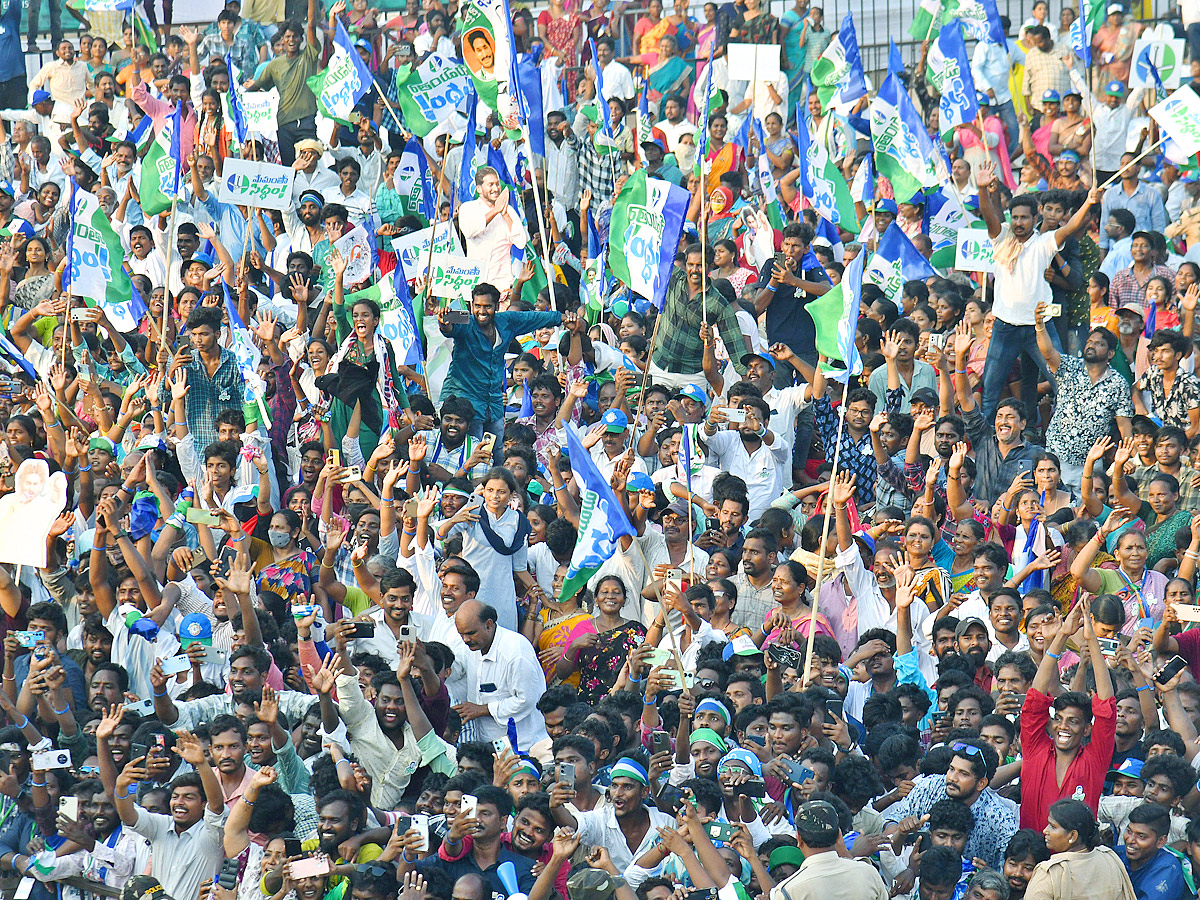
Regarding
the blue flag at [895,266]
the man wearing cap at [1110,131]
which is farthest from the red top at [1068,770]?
the man wearing cap at [1110,131]

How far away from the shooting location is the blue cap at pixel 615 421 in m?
11.1

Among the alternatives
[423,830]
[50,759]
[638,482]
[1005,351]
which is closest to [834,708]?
[423,830]

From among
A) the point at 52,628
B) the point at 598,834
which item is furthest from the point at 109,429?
the point at 598,834

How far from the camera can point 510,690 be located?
8.91 metres

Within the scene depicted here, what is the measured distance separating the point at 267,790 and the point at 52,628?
209 centimetres

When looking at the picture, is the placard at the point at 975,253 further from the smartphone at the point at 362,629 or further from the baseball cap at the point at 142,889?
the baseball cap at the point at 142,889

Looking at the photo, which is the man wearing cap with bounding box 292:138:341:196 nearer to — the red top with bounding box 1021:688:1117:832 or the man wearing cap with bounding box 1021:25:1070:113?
the man wearing cap with bounding box 1021:25:1070:113

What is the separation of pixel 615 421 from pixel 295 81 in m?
5.74

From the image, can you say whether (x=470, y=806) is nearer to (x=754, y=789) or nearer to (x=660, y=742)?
(x=754, y=789)

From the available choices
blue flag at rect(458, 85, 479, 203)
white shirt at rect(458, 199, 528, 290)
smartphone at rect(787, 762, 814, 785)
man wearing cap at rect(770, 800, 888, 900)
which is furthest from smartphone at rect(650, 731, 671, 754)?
blue flag at rect(458, 85, 479, 203)

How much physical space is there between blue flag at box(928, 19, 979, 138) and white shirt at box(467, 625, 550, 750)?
22.8 feet

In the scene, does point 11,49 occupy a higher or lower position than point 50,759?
higher

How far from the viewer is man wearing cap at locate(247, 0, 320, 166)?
1559 centimetres

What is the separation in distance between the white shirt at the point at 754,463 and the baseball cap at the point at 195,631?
2956mm
